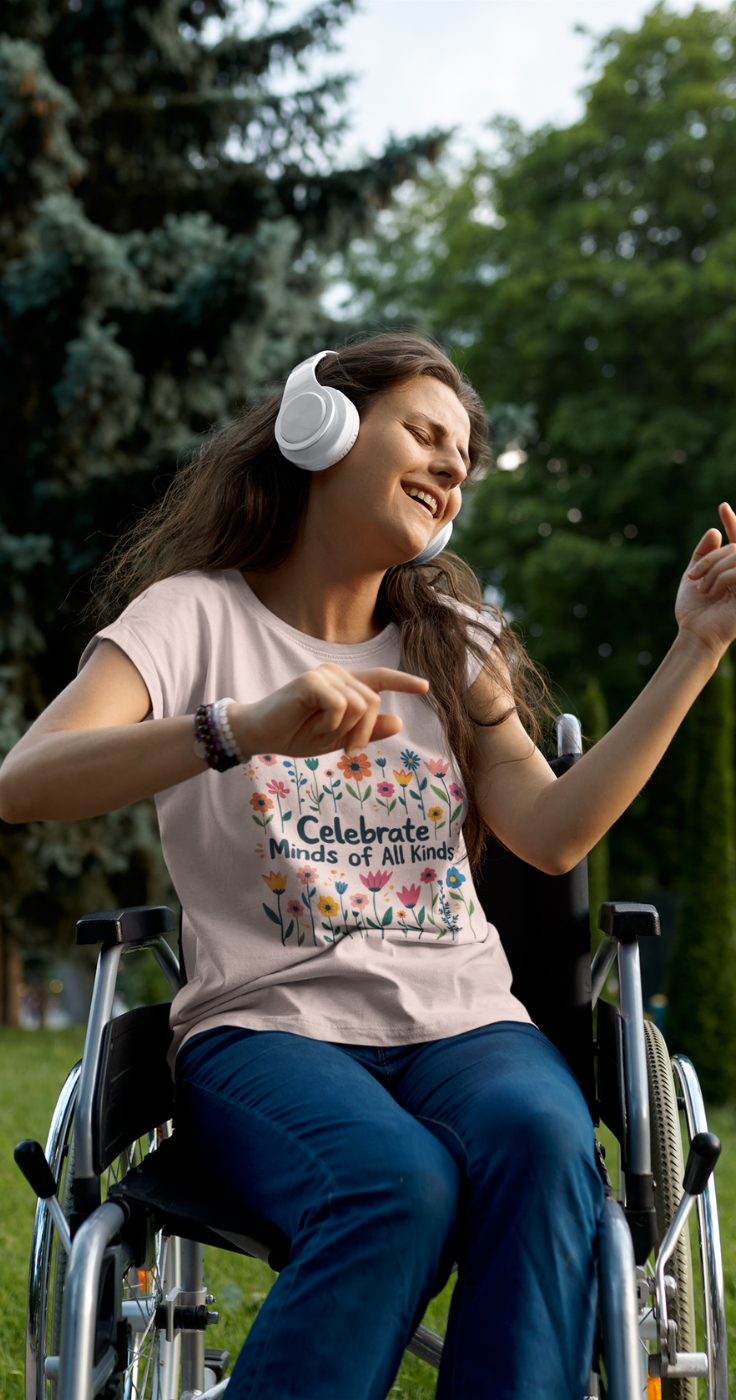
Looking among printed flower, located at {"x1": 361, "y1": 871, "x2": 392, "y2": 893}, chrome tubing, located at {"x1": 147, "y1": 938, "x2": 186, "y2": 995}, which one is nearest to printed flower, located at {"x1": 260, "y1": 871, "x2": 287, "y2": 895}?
printed flower, located at {"x1": 361, "y1": 871, "x2": 392, "y2": 893}

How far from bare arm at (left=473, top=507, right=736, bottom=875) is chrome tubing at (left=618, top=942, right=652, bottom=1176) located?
0.66ft

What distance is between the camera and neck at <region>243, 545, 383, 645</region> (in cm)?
182

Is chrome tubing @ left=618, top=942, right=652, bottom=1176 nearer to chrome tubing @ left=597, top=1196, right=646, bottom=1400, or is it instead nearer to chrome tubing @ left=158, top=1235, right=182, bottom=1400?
chrome tubing @ left=597, top=1196, right=646, bottom=1400

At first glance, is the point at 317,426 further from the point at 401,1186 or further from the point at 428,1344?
the point at 428,1344

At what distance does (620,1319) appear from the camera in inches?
47.7

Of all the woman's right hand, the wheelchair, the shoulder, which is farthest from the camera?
the shoulder

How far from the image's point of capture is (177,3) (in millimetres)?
8312

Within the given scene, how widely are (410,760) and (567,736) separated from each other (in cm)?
46

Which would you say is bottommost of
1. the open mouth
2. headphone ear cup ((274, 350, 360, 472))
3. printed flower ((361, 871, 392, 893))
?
printed flower ((361, 871, 392, 893))

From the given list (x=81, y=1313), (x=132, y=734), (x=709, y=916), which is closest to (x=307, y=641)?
(x=132, y=734)

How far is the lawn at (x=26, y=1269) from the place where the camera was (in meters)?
2.45

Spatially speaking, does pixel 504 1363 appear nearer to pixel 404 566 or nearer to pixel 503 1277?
pixel 503 1277

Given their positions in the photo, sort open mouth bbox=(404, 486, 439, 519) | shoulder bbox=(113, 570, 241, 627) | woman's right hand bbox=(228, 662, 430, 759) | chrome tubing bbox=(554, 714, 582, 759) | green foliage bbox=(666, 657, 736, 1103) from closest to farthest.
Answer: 1. woman's right hand bbox=(228, 662, 430, 759)
2. shoulder bbox=(113, 570, 241, 627)
3. open mouth bbox=(404, 486, 439, 519)
4. chrome tubing bbox=(554, 714, 582, 759)
5. green foliage bbox=(666, 657, 736, 1103)

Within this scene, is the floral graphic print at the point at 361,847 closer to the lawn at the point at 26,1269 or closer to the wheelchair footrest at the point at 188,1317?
the wheelchair footrest at the point at 188,1317
